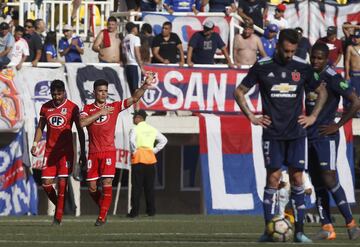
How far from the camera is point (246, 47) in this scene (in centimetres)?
2891

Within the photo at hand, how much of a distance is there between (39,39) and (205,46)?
327 cm

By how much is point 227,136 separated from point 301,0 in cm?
492

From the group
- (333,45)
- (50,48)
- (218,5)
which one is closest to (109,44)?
(50,48)

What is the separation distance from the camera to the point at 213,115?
94.1 ft

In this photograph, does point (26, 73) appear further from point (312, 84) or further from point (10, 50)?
point (312, 84)

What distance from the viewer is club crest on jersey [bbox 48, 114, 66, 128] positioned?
65.2 feet

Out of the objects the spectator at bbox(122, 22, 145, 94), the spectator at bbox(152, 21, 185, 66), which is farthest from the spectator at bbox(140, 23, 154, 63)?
the spectator at bbox(122, 22, 145, 94)

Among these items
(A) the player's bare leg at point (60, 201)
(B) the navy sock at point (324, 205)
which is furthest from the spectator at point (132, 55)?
(B) the navy sock at point (324, 205)

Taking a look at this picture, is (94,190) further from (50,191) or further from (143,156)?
(143,156)

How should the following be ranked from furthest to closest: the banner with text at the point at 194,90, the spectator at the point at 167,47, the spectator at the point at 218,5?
the spectator at the point at 218,5, the banner with text at the point at 194,90, the spectator at the point at 167,47

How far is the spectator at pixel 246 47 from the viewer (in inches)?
1132

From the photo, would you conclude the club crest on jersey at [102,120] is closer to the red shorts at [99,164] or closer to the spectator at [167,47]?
the red shorts at [99,164]

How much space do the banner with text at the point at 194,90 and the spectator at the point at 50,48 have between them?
6.21 feet

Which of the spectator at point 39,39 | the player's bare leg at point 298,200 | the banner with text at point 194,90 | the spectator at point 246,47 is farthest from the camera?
the spectator at point 246,47
